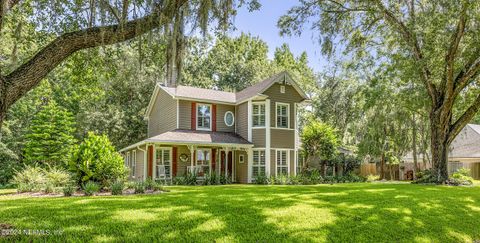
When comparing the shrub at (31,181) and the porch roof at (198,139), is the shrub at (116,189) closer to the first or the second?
the shrub at (31,181)

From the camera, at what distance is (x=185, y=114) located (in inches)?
758

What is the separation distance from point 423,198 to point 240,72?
971 inches

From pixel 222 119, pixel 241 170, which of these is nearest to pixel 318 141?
pixel 241 170

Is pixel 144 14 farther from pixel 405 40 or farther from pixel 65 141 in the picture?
pixel 65 141

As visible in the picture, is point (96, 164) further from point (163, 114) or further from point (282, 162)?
point (282, 162)

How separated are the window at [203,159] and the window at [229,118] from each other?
2.22 metres

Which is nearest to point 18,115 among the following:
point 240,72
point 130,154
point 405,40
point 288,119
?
point 130,154

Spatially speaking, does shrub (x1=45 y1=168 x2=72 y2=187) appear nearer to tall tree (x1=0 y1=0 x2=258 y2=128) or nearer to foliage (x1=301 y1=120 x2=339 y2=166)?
tall tree (x1=0 y1=0 x2=258 y2=128)

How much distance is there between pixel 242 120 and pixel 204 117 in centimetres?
220

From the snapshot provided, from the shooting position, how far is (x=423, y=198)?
31.7 ft

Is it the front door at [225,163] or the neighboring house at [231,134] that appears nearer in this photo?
the neighboring house at [231,134]

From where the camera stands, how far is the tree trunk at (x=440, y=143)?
622 inches

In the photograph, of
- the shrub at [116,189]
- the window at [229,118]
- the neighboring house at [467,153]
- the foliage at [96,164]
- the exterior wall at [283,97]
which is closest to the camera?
the shrub at [116,189]

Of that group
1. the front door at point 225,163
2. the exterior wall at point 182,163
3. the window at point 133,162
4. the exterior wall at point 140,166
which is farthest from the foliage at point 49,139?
the front door at point 225,163
